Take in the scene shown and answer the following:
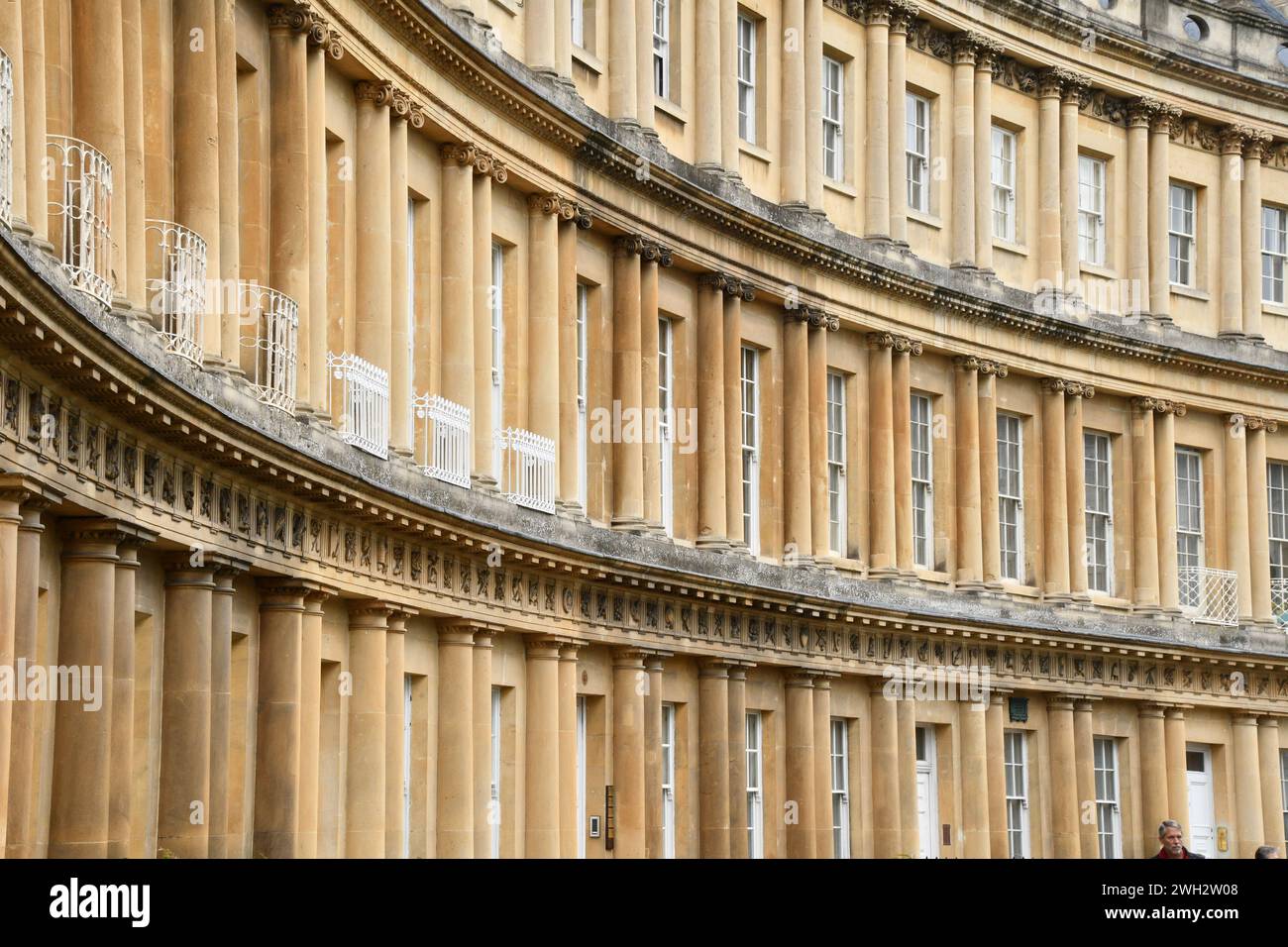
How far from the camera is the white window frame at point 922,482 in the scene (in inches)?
1555

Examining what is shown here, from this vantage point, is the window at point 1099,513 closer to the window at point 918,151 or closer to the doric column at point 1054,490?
the doric column at point 1054,490

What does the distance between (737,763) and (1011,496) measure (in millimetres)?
9612

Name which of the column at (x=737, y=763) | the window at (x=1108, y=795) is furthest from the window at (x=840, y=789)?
the window at (x=1108, y=795)

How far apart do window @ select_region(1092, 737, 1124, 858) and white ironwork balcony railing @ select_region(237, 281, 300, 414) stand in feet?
72.2

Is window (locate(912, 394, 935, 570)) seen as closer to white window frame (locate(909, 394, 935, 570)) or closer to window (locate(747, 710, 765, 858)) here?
white window frame (locate(909, 394, 935, 570))

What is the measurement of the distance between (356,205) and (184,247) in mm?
5248

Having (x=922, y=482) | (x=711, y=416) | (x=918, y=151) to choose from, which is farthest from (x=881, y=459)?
(x=918, y=151)

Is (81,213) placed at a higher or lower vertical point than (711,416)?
lower

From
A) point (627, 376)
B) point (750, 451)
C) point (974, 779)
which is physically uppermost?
point (627, 376)

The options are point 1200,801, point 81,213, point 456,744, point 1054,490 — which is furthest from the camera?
point 1200,801

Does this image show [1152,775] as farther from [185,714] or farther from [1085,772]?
[185,714]

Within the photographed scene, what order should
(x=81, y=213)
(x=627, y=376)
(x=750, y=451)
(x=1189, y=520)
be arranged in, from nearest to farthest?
(x=81, y=213) → (x=627, y=376) → (x=750, y=451) → (x=1189, y=520)

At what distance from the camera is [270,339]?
23.3 metres

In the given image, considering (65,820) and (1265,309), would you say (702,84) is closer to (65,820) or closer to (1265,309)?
(1265,309)
